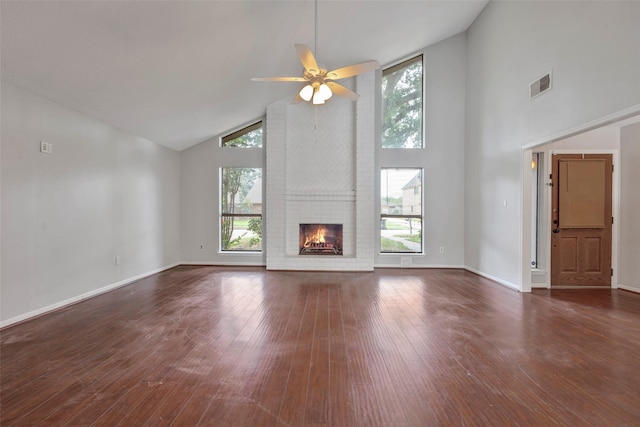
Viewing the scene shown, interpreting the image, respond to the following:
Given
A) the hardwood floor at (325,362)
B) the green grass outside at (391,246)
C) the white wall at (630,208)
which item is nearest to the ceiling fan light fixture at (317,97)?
the hardwood floor at (325,362)

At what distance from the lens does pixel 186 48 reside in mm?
3672

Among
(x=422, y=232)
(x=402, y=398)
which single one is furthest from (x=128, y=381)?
(x=422, y=232)

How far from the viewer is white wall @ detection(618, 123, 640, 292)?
4707 mm

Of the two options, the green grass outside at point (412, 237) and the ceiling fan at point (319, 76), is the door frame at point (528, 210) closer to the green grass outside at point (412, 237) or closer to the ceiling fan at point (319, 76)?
the green grass outside at point (412, 237)

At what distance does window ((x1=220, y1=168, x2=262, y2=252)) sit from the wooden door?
219 inches

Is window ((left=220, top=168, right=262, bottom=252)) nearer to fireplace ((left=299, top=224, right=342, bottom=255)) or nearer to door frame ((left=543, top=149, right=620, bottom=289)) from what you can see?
fireplace ((left=299, top=224, right=342, bottom=255))

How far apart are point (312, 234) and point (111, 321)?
13.2 feet

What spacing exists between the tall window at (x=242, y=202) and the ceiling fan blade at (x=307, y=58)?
346 cm

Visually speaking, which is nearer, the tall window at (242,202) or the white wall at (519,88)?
the white wall at (519,88)

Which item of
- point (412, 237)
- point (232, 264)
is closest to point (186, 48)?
point (232, 264)

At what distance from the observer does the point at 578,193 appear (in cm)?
493

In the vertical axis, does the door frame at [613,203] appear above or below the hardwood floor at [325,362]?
above

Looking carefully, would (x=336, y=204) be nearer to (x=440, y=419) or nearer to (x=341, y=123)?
(x=341, y=123)

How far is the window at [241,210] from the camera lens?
682cm
